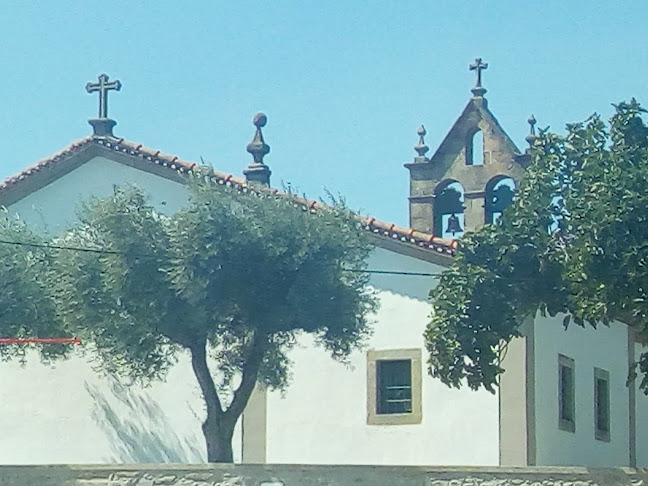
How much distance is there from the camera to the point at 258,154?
32.8 m

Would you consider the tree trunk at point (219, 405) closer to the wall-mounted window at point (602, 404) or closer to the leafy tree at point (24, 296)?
the leafy tree at point (24, 296)

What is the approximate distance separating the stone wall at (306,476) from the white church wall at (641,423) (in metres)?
13.2

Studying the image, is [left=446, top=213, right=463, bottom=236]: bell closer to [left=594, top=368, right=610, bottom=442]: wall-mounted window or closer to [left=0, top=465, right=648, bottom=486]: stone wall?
[left=594, top=368, right=610, bottom=442]: wall-mounted window

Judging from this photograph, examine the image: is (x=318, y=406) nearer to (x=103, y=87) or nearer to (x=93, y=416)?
(x=93, y=416)

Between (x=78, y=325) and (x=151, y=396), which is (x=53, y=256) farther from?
(x=151, y=396)

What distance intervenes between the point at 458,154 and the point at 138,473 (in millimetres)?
14334

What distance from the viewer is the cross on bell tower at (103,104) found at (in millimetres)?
30656

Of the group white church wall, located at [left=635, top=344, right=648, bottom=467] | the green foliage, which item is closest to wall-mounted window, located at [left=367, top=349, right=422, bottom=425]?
the green foliage

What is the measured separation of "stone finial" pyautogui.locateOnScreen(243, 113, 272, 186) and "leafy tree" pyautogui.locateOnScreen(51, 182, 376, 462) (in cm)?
779

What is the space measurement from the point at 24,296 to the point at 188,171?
4.85m

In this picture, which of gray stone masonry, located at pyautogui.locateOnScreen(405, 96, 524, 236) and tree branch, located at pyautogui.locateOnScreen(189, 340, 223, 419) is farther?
gray stone masonry, located at pyautogui.locateOnScreen(405, 96, 524, 236)

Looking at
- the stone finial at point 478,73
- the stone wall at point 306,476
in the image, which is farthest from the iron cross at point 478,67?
the stone wall at point 306,476

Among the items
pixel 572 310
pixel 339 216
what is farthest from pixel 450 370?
pixel 339 216

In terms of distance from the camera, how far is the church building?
2681 cm
